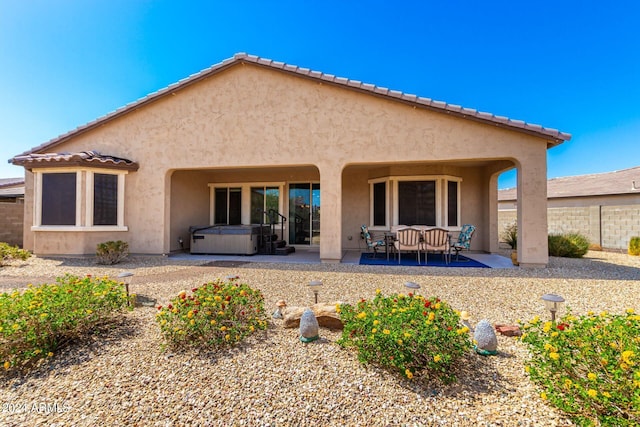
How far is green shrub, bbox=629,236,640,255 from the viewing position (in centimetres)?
1227

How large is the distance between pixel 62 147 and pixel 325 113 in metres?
10.6

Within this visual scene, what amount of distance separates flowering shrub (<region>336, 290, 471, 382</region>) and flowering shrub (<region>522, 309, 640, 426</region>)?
2.11 ft

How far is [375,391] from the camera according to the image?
2.54m

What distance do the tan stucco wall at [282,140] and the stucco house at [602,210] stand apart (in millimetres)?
6772

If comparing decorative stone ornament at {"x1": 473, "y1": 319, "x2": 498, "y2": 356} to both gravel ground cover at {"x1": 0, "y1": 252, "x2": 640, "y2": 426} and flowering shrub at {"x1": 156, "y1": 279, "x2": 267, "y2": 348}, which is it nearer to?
gravel ground cover at {"x1": 0, "y1": 252, "x2": 640, "y2": 426}

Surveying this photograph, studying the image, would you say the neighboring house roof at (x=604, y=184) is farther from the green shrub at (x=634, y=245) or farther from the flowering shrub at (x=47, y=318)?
the flowering shrub at (x=47, y=318)

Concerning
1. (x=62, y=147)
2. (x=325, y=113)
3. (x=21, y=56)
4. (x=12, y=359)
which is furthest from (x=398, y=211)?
(x=21, y=56)

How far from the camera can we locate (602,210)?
14.3 m

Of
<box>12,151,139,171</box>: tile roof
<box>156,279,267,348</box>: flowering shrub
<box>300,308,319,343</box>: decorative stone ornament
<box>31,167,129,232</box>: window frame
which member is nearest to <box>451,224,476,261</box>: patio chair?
<box>300,308,319,343</box>: decorative stone ornament

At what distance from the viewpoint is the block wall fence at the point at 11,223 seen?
12.5 metres

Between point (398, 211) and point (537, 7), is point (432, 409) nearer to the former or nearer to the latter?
point (398, 211)

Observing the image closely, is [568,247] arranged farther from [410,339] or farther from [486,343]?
[410,339]

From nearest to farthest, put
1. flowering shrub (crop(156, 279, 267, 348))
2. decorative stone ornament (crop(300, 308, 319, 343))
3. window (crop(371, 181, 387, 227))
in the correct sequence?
1. flowering shrub (crop(156, 279, 267, 348))
2. decorative stone ornament (crop(300, 308, 319, 343))
3. window (crop(371, 181, 387, 227))

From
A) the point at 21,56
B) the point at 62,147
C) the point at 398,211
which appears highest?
the point at 21,56
